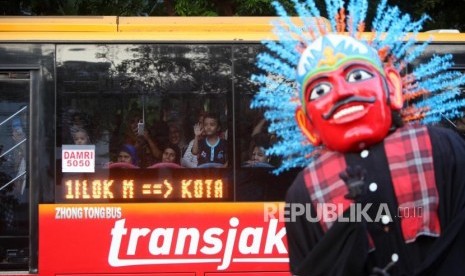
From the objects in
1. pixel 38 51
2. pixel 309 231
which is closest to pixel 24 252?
pixel 38 51

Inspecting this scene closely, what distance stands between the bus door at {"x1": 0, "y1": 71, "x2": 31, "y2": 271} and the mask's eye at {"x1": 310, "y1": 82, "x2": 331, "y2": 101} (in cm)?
323

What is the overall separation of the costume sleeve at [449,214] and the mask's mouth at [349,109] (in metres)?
0.33

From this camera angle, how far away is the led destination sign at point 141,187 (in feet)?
17.1

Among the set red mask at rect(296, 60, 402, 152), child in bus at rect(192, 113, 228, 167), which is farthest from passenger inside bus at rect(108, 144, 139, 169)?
red mask at rect(296, 60, 402, 152)

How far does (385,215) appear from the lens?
2559mm

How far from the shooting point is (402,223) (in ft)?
8.46

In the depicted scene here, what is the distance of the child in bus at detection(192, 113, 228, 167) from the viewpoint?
5289mm

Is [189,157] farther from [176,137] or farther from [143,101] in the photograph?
[143,101]

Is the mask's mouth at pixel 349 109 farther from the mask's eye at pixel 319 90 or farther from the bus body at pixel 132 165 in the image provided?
the bus body at pixel 132 165

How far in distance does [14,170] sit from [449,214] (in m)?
3.78

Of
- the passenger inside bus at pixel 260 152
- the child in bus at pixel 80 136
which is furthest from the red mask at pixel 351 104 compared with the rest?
the child in bus at pixel 80 136

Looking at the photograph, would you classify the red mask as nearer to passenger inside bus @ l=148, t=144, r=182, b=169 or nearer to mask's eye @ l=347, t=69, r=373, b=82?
mask's eye @ l=347, t=69, r=373, b=82

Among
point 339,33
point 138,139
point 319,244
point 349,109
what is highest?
point 339,33

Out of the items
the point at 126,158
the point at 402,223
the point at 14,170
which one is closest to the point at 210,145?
the point at 126,158
